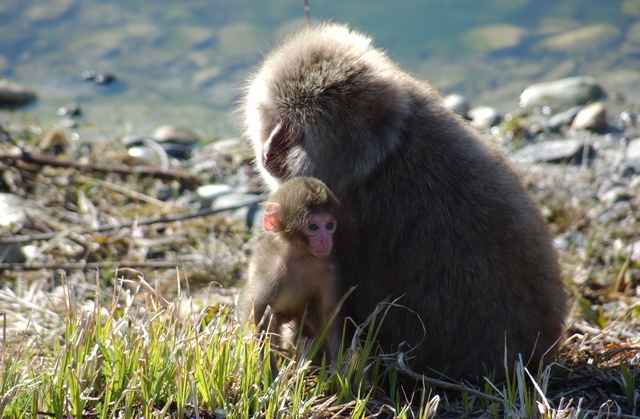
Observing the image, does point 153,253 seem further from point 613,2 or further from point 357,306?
point 613,2

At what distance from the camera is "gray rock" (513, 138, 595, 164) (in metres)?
7.71

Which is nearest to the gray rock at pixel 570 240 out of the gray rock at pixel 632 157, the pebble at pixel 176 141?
the gray rock at pixel 632 157

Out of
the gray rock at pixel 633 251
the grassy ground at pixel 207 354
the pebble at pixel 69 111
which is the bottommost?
the grassy ground at pixel 207 354

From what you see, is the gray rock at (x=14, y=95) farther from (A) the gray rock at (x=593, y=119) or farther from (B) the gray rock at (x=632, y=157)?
(B) the gray rock at (x=632, y=157)

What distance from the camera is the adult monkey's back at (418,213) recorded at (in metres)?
3.48

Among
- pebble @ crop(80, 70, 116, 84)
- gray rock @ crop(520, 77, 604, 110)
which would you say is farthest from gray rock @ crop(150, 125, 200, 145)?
gray rock @ crop(520, 77, 604, 110)

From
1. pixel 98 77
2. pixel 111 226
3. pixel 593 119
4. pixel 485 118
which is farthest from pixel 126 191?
pixel 593 119

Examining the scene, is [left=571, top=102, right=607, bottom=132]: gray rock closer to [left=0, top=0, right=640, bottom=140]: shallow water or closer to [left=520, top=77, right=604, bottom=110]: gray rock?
[left=520, top=77, right=604, bottom=110]: gray rock

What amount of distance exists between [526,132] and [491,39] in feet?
17.5

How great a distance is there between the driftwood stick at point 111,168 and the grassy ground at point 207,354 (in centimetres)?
88

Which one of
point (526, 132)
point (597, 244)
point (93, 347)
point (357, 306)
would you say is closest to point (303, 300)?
point (357, 306)

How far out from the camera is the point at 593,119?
876 cm

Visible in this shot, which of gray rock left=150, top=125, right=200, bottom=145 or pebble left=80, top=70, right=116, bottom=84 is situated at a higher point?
pebble left=80, top=70, right=116, bottom=84

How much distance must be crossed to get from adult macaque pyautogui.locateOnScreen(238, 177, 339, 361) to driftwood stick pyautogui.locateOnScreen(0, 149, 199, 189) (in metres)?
3.70
